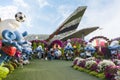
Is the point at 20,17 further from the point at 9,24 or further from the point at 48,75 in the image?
the point at 48,75

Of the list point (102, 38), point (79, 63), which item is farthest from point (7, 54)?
point (102, 38)

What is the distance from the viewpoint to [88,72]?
21.0m

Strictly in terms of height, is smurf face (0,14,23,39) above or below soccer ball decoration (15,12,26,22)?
below

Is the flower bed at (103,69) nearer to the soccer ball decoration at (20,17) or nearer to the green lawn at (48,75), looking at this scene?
the green lawn at (48,75)

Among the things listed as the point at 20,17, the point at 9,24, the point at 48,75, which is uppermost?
the point at 20,17

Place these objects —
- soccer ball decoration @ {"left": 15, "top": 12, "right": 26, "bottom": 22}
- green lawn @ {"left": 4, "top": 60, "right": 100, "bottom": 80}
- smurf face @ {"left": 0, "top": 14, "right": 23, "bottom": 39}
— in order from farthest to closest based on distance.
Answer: green lawn @ {"left": 4, "top": 60, "right": 100, "bottom": 80}, soccer ball decoration @ {"left": 15, "top": 12, "right": 26, "bottom": 22}, smurf face @ {"left": 0, "top": 14, "right": 23, "bottom": 39}

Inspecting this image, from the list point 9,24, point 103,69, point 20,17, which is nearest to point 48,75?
point 103,69

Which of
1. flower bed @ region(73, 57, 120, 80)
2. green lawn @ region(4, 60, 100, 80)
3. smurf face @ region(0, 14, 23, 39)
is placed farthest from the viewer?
green lawn @ region(4, 60, 100, 80)

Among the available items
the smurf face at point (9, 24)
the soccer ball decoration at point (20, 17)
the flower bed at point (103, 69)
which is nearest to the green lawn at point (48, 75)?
the flower bed at point (103, 69)

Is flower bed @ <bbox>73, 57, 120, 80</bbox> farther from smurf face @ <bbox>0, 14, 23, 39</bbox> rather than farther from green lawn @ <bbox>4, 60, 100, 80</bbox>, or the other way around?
smurf face @ <bbox>0, 14, 23, 39</bbox>

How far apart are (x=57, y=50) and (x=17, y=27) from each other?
24.6 metres

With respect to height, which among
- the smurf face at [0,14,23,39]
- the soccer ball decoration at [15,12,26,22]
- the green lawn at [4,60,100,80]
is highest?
the soccer ball decoration at [15,12,26,22]

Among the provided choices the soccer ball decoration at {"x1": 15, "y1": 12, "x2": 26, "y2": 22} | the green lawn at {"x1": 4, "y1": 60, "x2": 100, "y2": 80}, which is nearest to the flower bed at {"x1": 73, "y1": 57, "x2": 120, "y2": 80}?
the green lawn at {"x1": 4, "y1": 60, "x2": 100, "y2": 80}

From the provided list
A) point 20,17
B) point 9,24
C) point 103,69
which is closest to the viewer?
point 9,24
